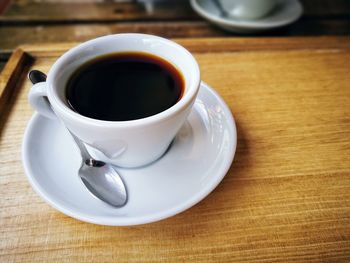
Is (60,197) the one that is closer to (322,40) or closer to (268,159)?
(268,159)

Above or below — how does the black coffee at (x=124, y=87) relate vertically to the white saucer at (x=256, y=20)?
above

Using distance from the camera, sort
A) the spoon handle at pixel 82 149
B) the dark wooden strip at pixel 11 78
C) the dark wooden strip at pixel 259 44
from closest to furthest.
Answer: the spoon handle at pixel 82 149
the dark wooden strip at pixel 11 78
the dark wooden strip at pixel 259 44

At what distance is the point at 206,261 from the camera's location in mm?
419

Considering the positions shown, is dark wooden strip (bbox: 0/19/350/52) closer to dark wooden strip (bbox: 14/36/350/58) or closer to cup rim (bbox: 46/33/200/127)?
dark wooden strip (bbox: 14/36/350/58)

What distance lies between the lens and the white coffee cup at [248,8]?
0.94 m

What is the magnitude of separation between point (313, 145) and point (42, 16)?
0.92 meters

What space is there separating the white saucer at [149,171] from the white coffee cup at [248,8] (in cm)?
48

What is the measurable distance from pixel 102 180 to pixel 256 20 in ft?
2.44

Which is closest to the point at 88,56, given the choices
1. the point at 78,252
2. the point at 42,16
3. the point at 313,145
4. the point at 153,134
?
the point at 153,134

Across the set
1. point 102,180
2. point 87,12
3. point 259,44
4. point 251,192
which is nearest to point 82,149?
point 102,180

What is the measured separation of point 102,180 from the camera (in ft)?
1.59

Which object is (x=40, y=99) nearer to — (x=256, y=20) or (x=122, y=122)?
(x=122, y=122)

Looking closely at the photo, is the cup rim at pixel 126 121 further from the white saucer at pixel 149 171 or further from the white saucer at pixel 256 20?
the white saucer at pixel 256 20

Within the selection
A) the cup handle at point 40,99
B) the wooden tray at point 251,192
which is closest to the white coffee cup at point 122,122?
the cup handle at point 40,99
